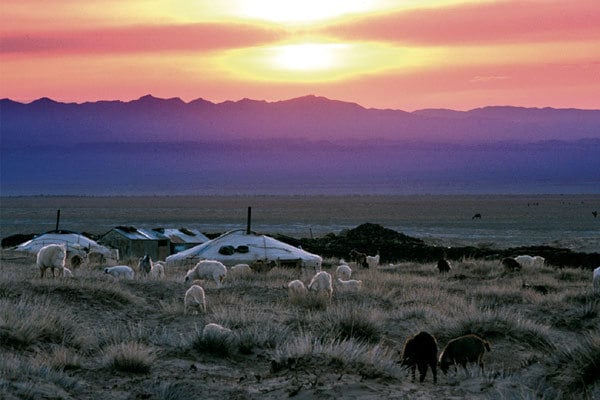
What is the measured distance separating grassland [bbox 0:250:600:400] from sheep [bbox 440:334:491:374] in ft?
1.39

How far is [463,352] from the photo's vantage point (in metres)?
13.1

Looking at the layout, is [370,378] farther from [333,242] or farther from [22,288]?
[333,242]

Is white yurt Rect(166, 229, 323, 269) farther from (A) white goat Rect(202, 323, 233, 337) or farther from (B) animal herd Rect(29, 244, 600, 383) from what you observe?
(A) white goat Rect(202, 323, 233, 337)

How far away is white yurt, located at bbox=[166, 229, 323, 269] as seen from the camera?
39125mm

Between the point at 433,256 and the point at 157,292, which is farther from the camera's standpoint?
the point at 433,256

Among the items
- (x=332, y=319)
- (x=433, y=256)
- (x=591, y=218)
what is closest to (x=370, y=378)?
(x=332, y=319)

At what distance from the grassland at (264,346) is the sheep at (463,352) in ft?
1.39

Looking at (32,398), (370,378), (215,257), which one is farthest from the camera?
(215,257)

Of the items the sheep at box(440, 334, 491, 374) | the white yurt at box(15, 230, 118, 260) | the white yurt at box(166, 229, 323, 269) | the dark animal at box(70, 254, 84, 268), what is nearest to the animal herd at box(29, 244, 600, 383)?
the sheep at box(440, 334, 491, 374)

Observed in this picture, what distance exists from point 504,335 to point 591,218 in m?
95.7

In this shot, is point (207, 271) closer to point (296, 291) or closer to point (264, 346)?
point (296, 291)

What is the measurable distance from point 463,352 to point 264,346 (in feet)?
9.39

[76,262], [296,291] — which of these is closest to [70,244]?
[76,262]

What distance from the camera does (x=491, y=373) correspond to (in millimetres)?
12109
